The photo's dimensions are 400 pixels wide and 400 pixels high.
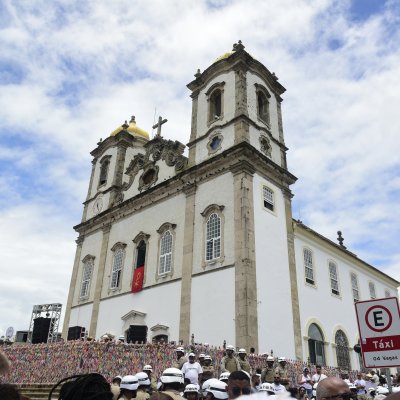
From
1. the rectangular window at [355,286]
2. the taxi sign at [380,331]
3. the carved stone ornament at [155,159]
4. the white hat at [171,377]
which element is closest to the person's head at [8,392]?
the white hat at [171,377]

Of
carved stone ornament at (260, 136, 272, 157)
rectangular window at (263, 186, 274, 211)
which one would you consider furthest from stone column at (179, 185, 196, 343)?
carved stone ornament at (260, 136, 272, 157)

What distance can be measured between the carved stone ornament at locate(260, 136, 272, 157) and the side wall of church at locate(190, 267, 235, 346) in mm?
7270

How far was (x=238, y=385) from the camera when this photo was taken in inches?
185

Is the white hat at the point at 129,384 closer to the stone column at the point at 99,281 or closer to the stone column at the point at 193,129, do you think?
the stone column at the point at 193,129

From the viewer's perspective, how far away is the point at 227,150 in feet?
66.9

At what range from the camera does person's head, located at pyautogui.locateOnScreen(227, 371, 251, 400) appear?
4586mm

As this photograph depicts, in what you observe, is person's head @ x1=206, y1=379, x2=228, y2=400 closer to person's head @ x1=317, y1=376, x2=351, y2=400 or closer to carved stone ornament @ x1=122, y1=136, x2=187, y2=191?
person's head @ x1=317, y1=376, x2=351, y2=400

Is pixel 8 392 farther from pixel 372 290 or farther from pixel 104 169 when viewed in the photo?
pixel 372 290

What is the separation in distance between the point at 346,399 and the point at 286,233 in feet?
57.1

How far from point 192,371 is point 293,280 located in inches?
395

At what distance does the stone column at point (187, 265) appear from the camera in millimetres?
18406

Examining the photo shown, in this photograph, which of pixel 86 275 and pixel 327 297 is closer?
pixel 327 297

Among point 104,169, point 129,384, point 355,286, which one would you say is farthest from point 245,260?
point 104,169

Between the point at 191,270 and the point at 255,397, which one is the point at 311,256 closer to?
the point at 191,270
